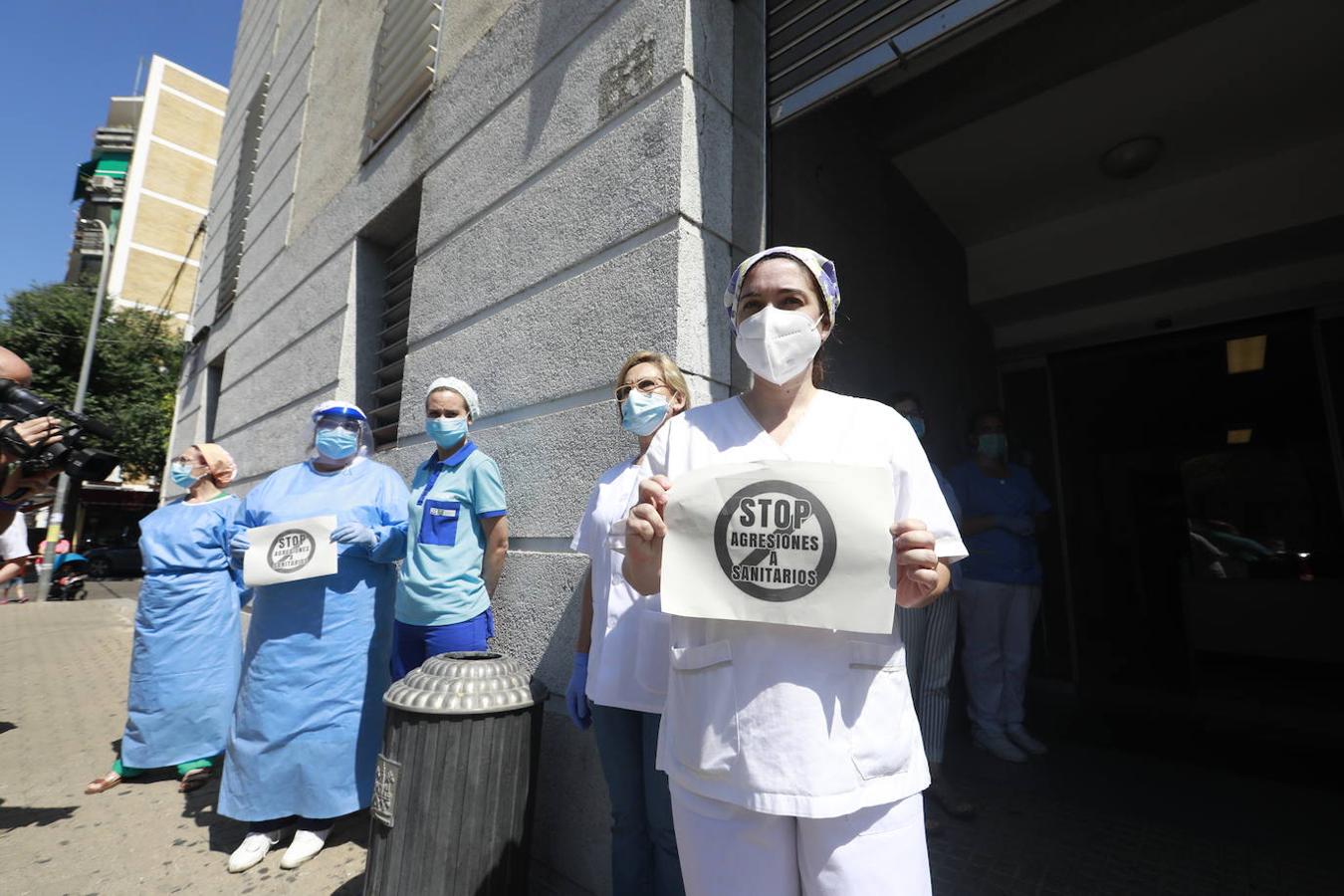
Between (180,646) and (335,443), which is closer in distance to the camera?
(335,443)

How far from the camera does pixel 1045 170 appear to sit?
15.6 ft

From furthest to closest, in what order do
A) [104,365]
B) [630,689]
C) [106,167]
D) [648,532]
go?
[106,167] < [104,365] < [630,689] < [648,532]

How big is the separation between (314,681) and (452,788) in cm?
123

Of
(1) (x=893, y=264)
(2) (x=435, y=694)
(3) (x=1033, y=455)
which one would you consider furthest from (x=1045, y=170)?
(2) (x=435, y=694)

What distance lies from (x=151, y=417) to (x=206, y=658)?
22.8m

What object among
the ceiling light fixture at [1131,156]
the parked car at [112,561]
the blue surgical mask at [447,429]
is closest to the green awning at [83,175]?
the parked car at [112,561]

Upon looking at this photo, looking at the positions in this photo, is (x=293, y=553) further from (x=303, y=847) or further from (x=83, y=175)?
(x=83, y=175)

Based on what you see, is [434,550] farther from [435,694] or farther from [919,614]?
[919,614]

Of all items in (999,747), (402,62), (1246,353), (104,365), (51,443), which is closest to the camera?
(51,443)

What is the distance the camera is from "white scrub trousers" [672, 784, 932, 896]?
1.18 meters

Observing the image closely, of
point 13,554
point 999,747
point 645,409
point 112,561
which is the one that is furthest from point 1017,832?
point 112,561

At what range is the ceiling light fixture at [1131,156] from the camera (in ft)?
14.5

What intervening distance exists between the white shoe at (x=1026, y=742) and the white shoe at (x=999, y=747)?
7 centimetres

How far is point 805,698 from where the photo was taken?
47.7 inches
